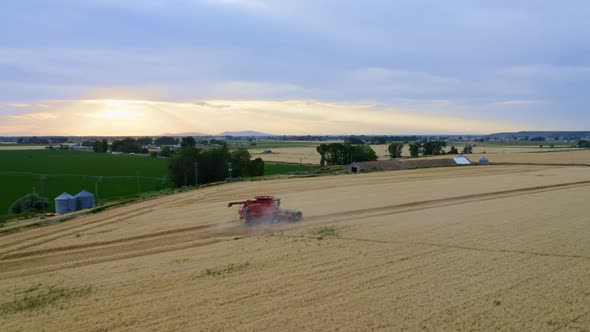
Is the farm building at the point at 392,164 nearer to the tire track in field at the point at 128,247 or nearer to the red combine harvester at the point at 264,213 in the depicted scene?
the tire track in field at the point at 128,247

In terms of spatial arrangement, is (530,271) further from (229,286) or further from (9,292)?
Result: (9,292)

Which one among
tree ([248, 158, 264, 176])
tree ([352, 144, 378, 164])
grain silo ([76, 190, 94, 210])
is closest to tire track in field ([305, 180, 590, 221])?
grain silo ([76, 190, 94, 210])

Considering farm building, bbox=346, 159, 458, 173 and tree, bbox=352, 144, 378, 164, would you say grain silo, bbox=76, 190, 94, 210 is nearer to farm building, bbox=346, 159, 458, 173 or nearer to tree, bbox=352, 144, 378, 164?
farm building, bbox=346, 159, 458, 173

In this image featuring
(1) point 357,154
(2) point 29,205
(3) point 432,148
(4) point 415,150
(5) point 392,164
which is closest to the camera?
(2) point 29,205

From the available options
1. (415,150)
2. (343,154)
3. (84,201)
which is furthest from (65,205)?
(415,150)

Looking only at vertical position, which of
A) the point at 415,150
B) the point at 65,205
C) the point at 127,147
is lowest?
the point at 65,205

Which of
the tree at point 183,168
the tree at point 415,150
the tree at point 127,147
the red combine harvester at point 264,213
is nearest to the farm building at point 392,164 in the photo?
the tree at point 183,168

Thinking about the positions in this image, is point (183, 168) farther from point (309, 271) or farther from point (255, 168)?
point (309, 271)
